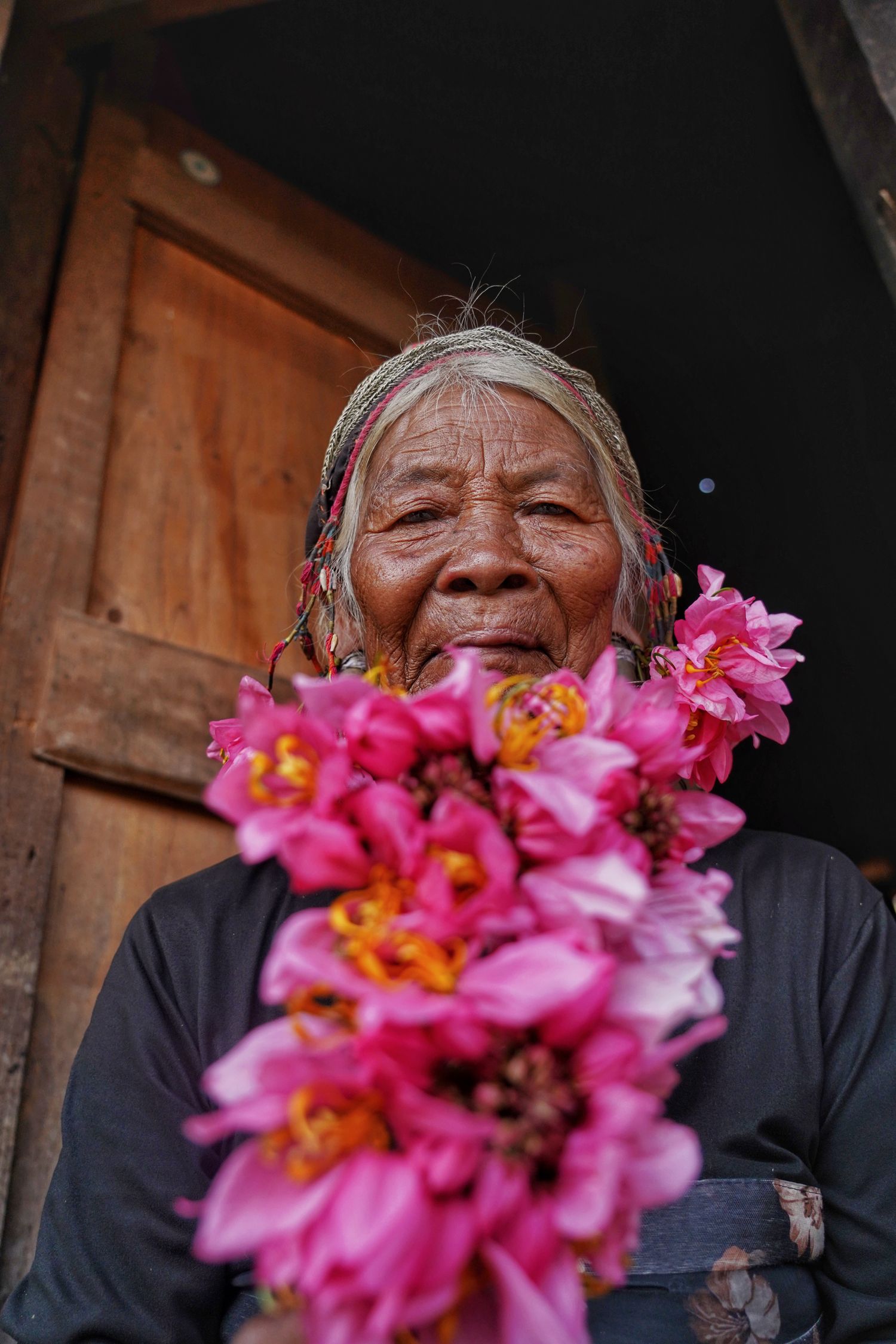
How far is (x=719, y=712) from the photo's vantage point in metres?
1.73

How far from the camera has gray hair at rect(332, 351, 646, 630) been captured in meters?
2.01

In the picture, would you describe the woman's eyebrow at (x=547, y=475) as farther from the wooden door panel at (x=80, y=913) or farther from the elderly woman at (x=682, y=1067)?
the wooden door panel at (x=80, y=913)

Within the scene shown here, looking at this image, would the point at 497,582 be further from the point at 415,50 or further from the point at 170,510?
the point at 415,50

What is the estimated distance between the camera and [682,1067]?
1.39m

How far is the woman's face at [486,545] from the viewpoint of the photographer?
174 cm

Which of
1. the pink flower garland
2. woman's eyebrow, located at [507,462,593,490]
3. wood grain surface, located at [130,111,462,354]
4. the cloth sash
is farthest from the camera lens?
wood grain surface, located at [130,111,462,354]

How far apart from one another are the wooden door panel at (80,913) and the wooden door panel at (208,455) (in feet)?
1.42

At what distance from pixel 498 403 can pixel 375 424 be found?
0.25m

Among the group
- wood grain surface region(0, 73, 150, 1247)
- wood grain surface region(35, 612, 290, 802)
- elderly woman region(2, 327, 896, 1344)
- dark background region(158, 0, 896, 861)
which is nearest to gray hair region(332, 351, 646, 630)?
elderly woman region(2, 327, 896, 1344)

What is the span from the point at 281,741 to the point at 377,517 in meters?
1.07

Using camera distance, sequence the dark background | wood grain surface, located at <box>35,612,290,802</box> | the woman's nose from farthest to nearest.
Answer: the dark background < wood grain surface, located at <box>35,612,290,802</box> < the woman's nose

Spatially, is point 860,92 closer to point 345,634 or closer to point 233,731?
point 345,634

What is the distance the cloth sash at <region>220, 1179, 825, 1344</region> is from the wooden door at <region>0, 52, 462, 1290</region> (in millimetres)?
974

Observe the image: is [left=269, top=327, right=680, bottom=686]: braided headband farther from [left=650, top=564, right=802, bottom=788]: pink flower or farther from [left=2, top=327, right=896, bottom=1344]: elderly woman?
[left=650, top=564, right=802, bottom=788]: pink flower
